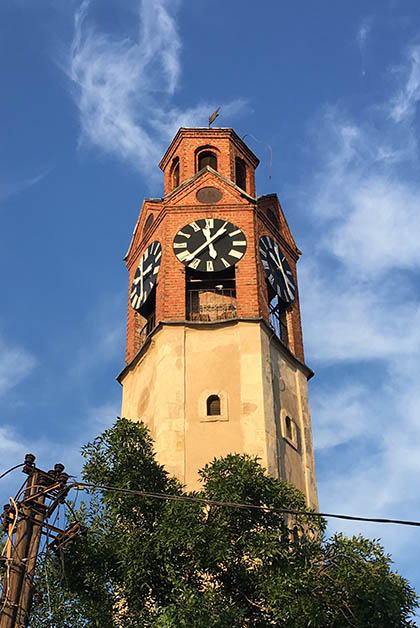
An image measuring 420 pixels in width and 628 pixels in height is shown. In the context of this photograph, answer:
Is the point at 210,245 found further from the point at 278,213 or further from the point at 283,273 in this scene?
the point at 278,213

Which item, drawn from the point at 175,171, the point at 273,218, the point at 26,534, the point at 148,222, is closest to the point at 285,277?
the point at 273,218

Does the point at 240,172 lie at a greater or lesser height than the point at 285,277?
greater

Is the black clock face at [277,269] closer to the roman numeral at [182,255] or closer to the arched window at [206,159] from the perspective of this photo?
the roman numeral at [182,255]

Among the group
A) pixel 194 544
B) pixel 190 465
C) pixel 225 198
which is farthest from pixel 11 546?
pixel 225 198

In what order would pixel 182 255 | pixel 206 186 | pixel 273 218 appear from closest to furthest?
pixel 182 255
pixel 206 186
pixel 273 218

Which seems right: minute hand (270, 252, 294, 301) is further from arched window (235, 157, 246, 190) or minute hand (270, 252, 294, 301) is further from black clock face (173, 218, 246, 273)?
arched window (235, 157, 246, 190)

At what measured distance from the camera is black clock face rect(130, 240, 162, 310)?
104 ft

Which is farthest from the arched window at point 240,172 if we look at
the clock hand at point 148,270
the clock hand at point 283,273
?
the clock hand at point 148,270

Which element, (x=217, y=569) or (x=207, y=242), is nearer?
(x=217, y=569)

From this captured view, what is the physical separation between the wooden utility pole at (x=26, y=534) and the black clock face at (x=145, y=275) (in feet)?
56.4

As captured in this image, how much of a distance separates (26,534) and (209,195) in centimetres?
2087

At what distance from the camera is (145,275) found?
32.3 metres

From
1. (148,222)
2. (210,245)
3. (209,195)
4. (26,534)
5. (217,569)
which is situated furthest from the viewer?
(148,222)

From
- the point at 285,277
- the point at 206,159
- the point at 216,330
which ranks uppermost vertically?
the point at 206,159
